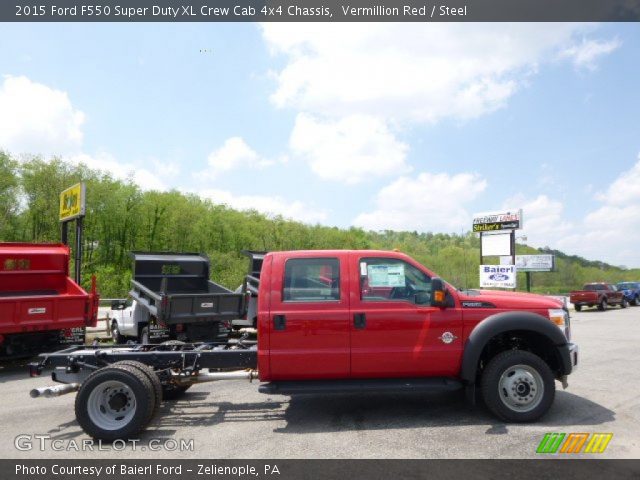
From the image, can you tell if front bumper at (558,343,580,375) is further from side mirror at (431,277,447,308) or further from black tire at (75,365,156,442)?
black tire at (75,365,156,442)

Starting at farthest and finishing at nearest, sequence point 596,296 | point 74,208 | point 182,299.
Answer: point 596,296 < point 74,208 < point 182,299

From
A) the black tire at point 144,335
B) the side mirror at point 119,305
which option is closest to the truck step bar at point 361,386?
the black tire at point 144,335

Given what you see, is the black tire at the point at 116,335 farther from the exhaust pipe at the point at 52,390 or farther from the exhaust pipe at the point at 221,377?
the exhaust pipe at the point at 221,377

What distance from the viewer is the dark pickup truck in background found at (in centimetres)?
2802

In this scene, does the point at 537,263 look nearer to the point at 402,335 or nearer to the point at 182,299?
the point at 182,299

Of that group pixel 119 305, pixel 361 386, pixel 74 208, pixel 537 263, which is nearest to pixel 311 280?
pixel 361 386

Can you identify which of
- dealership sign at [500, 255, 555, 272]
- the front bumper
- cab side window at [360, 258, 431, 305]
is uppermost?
dealership sign at [500, 255, 555, 272]

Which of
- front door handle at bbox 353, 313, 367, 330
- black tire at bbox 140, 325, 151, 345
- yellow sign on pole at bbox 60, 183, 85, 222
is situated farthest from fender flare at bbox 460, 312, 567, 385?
yellow sign on pole at bbox 60, 183, 85, 222

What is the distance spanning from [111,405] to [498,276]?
919 inches

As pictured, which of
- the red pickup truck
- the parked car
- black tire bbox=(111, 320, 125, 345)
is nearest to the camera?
the red pickup truck

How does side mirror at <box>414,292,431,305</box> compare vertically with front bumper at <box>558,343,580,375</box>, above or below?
above

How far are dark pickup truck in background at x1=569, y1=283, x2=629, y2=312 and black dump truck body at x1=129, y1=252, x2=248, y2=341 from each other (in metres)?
23.6

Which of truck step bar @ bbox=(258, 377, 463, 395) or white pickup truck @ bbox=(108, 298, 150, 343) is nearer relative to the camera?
truck step bar @ bbox=(258, 377, 463, 395)

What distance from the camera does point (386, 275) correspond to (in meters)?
5.76
